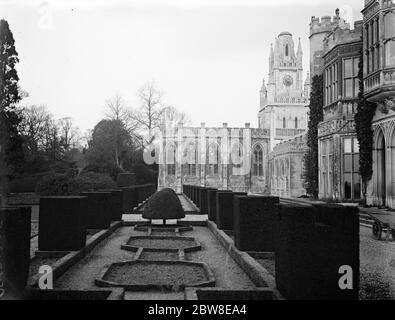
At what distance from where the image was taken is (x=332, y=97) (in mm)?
21438

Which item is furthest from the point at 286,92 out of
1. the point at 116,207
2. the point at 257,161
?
the point at 116,207

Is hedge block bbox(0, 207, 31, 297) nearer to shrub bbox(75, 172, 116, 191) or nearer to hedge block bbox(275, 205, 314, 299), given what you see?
hedge block bbox(275, 205, 314, 299)

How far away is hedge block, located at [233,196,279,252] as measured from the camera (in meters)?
9.49

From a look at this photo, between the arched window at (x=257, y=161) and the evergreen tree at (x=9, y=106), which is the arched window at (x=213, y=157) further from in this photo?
the evergreen tree at (x=9, y=106)

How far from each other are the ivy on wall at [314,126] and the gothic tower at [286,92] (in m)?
34.5

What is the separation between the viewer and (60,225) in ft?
30.9

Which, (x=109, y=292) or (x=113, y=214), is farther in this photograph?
(x=113, y=214)

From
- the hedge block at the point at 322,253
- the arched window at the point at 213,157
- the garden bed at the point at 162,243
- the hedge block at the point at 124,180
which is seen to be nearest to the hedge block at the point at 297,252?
the hedge block at the point at 322,253

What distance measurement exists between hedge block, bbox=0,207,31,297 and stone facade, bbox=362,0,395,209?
43.7ft

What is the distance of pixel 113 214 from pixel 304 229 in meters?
11.2

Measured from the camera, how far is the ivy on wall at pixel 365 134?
18.3 meters

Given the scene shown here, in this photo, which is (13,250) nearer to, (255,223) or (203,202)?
(255,223)
